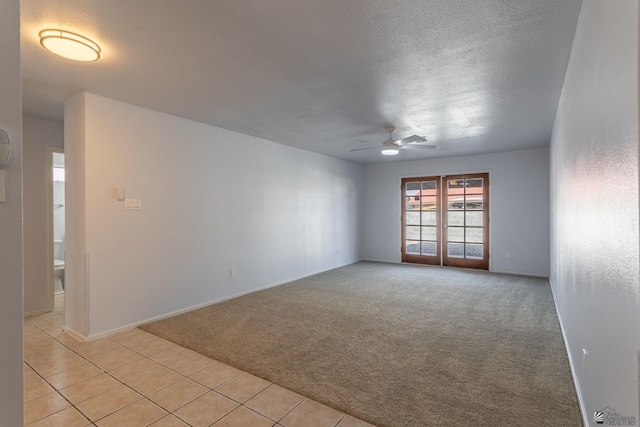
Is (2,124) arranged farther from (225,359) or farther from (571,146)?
(571,146)

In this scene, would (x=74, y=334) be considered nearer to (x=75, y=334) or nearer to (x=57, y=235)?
(x=75, y=334)

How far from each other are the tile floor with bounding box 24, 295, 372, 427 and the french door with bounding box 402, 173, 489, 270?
18.5 ft

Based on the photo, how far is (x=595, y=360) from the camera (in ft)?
5.13

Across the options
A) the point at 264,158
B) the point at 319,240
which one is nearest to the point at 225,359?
the point at 264,158

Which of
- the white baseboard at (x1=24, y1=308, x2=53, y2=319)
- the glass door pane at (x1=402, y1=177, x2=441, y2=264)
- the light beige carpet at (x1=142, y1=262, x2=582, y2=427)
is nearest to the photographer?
the light beige carpet at (x1=142, y1=262, x2=582, y2=427)

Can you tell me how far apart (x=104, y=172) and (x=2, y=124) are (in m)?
2.47

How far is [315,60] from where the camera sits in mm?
2496

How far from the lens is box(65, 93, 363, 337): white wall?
3225mm

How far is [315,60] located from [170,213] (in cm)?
257

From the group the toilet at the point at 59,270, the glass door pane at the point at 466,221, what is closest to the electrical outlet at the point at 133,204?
the toilet at the point at 59,270

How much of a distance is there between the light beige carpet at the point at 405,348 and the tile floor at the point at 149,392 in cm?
15

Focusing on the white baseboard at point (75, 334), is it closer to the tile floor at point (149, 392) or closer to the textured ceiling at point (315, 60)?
the tile floor at point (149, 392)

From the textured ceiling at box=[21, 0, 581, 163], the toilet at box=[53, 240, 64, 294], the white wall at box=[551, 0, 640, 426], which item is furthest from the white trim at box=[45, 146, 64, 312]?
the white wall at box=[551, 0, 640, 426]

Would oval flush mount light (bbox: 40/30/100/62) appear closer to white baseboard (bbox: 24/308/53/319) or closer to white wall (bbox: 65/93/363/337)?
white wall (bbox: 65/93/363/337)
